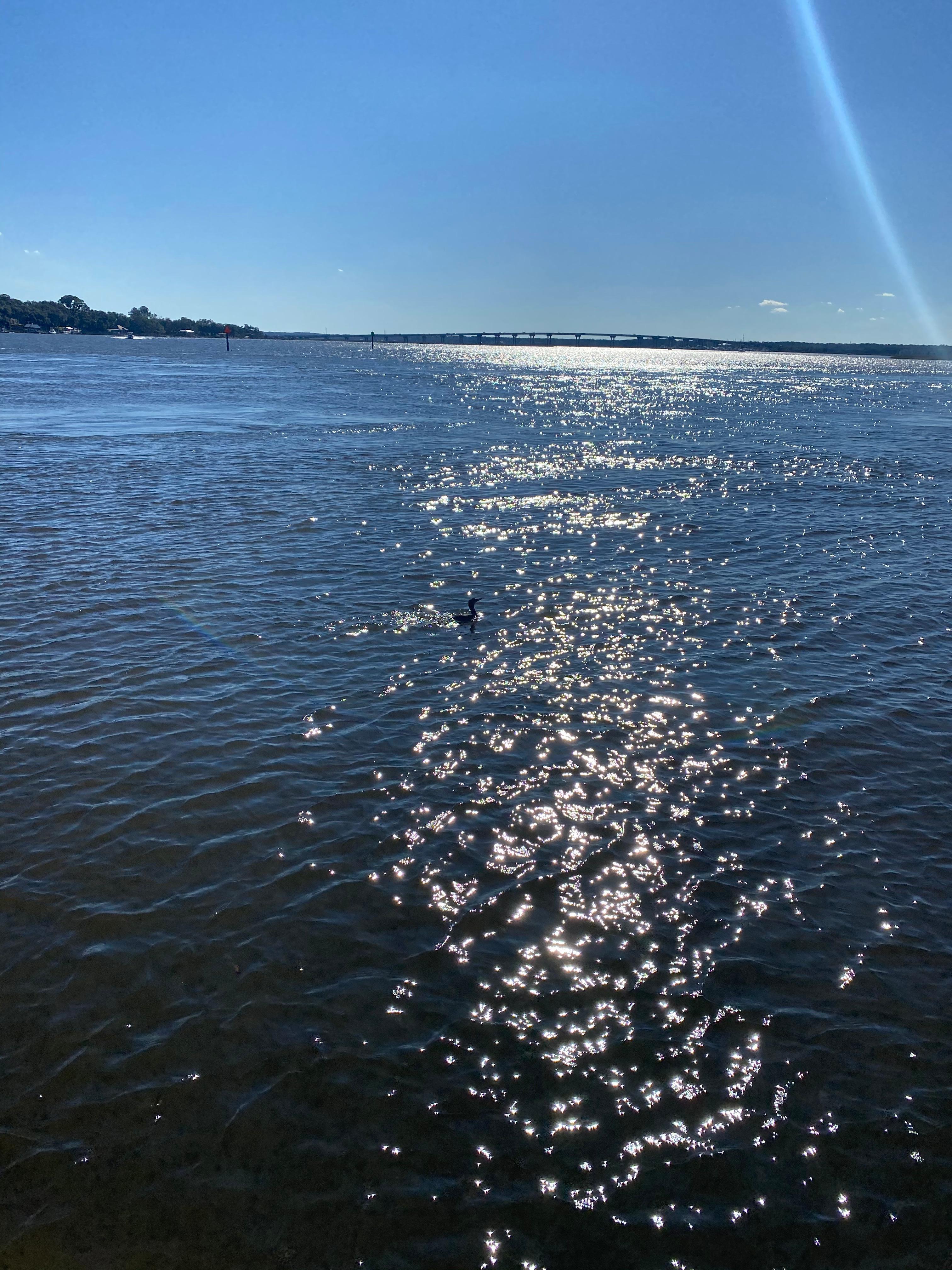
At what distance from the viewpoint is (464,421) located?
2798 inches

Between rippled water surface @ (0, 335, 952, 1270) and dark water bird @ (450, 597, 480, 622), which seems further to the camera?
dark water bird @ (450, 597, 480, 622)

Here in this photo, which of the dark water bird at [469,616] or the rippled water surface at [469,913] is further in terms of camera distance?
the dark water bird at [469,616]

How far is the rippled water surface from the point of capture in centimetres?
738

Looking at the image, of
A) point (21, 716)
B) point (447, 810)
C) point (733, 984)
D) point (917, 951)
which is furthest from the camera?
point (21, 716)

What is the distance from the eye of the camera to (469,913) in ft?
35.4

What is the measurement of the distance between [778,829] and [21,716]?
15.2 meters

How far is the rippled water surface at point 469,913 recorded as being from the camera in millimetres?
7383

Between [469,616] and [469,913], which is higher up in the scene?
[469,616]

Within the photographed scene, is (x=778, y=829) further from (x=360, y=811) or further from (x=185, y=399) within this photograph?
(x=185, y=399)

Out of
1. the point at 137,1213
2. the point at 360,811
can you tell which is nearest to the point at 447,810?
the point at 360,811

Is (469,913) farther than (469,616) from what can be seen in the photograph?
No

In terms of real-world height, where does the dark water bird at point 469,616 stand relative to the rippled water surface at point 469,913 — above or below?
above

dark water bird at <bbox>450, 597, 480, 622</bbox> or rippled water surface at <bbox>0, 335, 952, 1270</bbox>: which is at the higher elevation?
dark water bird at <bbox>450, 597, 480, 622</bbox>

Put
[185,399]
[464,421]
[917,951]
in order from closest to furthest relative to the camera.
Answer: [917,951] → [464,421] → [185,399]
